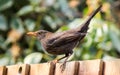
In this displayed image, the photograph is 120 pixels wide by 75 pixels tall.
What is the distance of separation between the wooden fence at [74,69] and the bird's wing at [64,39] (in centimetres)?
28

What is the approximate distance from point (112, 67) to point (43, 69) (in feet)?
2.05

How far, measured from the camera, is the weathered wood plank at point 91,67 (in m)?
3.14

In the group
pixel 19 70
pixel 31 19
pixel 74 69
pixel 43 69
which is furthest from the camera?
pixel 31 19

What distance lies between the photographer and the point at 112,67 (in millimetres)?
3053

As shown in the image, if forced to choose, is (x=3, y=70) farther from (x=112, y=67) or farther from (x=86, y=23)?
(x=112, y=67)

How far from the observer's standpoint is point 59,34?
3777mm

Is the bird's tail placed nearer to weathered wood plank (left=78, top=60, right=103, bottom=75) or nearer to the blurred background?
weathered wood plank (left=78, top=60, right=103, bottom=75)

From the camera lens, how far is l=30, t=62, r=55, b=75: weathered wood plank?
346 centimetres

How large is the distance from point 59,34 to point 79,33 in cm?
15

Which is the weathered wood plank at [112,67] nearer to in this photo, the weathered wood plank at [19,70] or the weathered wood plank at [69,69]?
the weathered wood plank at [69,69]

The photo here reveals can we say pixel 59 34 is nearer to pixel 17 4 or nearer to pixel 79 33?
pixel 79 33

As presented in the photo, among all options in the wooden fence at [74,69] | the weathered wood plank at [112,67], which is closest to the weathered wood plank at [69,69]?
the wooden fence at [74,69]

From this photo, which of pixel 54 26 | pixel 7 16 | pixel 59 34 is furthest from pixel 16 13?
pixel 59 34

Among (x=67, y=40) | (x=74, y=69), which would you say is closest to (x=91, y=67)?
(x=74, y=69)
